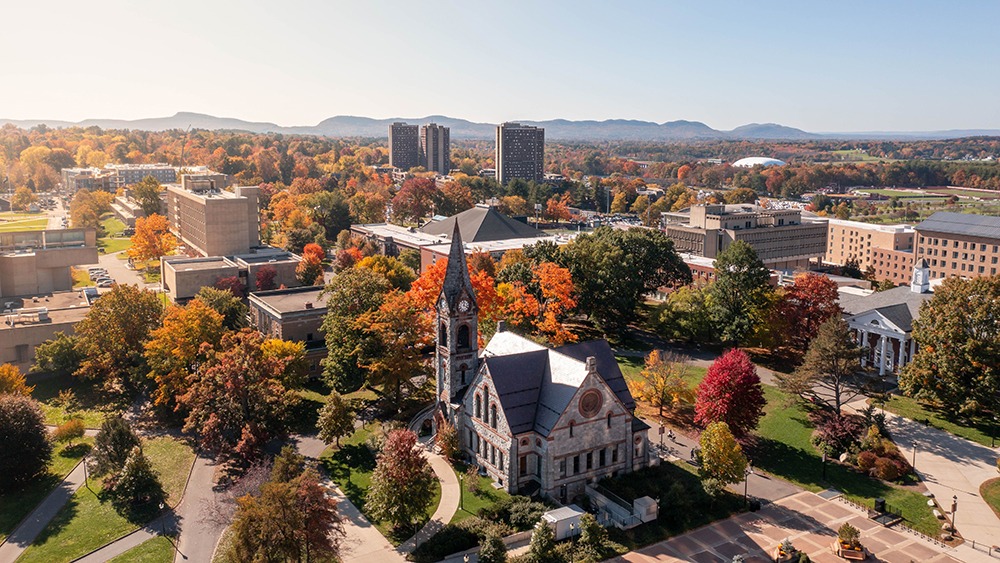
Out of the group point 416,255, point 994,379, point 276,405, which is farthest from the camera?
point 416,255

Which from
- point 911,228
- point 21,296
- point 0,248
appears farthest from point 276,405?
point 911,228

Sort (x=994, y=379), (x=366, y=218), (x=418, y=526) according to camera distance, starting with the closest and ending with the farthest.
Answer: (x=418, y=526)
(x=994, y=379)
(x=366, y=218)

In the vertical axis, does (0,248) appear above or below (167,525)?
above

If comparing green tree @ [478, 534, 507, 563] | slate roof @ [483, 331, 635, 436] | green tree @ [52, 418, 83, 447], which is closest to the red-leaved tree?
slate roof @ [483, 331, 635, 436]

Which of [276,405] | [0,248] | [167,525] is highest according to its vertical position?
[0,248]

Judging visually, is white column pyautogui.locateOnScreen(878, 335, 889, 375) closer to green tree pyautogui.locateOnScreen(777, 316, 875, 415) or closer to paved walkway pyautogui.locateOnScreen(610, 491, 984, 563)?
green tree pyautogui.locateOnScreen(777, 316, 875, 415)

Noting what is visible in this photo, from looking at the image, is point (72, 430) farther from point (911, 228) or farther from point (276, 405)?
point (911, 228)

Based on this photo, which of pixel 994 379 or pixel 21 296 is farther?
pixel 21 296
